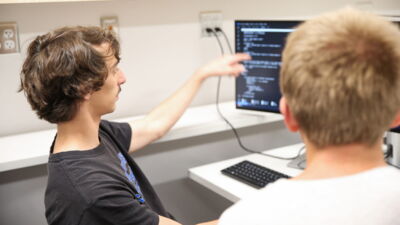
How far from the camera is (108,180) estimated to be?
4.17 feet

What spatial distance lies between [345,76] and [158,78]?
5.00 ft

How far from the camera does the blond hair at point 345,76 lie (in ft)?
2.33

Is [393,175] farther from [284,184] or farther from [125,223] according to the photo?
[125,223]

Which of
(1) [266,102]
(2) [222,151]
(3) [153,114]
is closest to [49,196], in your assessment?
(3) [153,114]

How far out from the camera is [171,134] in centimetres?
196

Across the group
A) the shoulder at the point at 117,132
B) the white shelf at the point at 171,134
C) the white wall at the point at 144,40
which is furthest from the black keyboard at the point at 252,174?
the white wall at the point at 144,40

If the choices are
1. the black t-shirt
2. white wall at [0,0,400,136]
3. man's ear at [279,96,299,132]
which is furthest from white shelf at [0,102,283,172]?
man's ear at [279,96,299,132]

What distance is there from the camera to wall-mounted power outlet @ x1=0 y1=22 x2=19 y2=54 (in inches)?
71.0

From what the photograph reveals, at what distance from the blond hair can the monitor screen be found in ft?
3.76

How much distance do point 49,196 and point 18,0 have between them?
0.73 meters

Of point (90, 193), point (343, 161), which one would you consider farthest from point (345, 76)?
point (90, 193)

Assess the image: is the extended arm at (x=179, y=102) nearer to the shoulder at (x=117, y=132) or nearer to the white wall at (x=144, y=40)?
the shoulder at (x=117, y=132)

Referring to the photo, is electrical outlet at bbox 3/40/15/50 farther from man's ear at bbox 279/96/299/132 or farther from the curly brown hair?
man's ear at bbox 279/96/299/132

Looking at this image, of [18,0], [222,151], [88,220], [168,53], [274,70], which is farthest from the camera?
[222,151]
